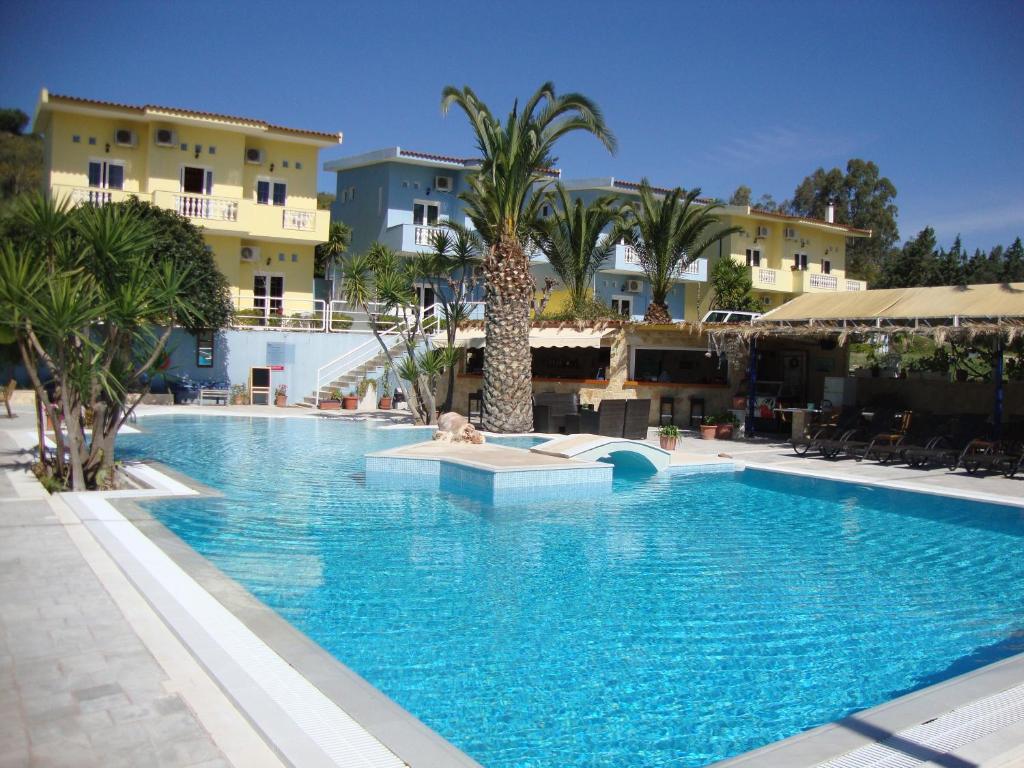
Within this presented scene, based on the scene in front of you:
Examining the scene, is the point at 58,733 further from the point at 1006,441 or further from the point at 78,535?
the point at 1006,441

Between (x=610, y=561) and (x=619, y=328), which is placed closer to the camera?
(x=610, y=561)

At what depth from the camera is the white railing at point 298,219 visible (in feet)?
112

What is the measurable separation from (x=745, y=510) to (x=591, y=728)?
8.79 metres

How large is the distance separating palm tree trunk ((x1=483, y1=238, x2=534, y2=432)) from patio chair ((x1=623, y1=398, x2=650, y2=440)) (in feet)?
8.93

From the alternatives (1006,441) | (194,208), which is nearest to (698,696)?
(1006,441)

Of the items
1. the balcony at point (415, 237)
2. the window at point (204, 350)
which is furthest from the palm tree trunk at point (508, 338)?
the balcony at point (415, 237)

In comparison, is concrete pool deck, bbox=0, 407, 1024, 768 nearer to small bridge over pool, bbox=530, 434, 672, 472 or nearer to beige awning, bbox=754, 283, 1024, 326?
small bridge over pool, bbox=530, 434, 672, 472

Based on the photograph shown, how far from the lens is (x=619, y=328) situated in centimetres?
2583

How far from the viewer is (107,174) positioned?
32.2m

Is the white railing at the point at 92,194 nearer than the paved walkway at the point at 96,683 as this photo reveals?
No

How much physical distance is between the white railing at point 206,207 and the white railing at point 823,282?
3050 cm

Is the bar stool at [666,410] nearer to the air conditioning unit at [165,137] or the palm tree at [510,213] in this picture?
the palm tree at [510,213]

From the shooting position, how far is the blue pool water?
612cm

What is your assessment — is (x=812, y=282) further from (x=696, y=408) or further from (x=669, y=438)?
(x=669, y=438)
